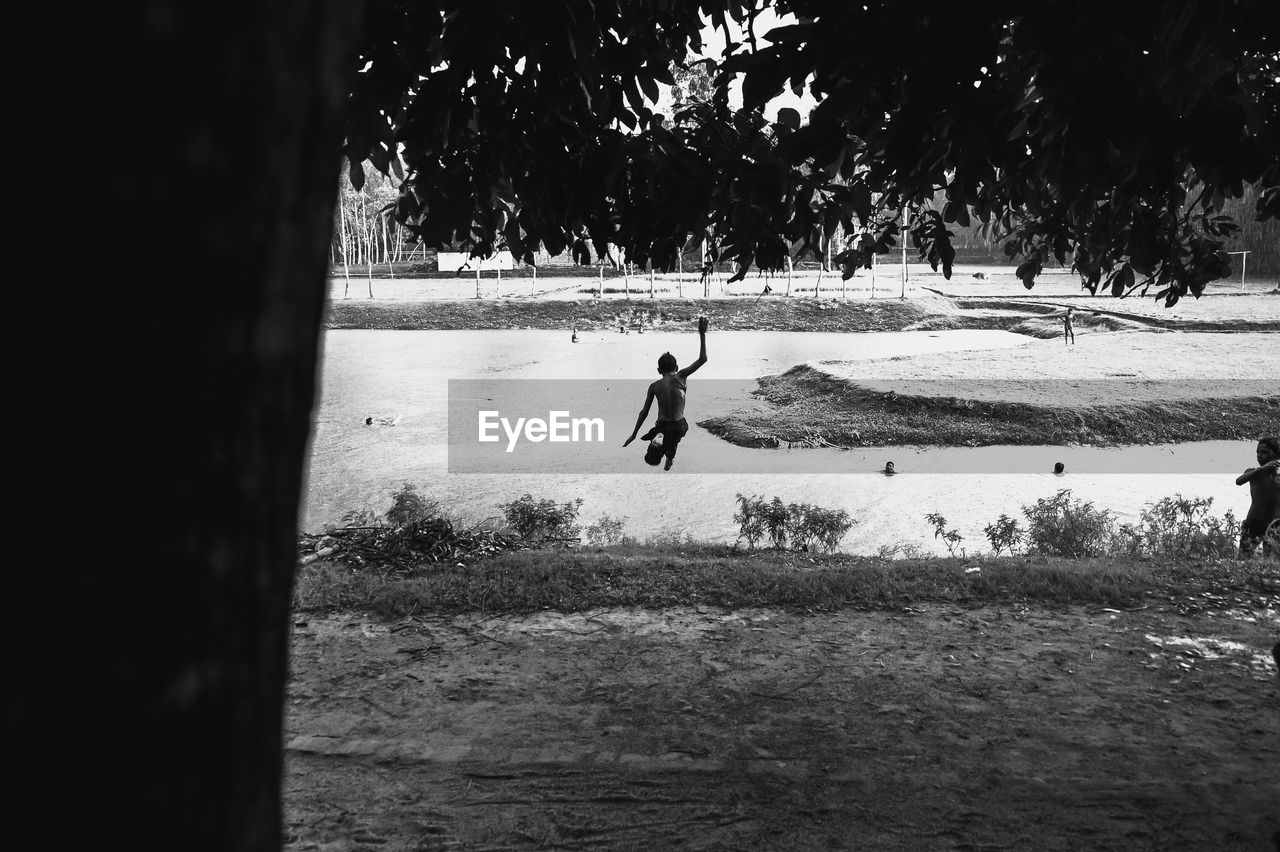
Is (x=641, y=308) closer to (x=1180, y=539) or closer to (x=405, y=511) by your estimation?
(x=405, y=511)

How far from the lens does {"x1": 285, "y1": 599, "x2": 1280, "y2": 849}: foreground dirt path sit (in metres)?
3.56

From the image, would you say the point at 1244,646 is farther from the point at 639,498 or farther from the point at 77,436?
the point at 639,498

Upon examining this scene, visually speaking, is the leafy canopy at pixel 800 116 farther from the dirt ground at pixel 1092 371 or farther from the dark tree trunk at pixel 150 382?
the dirt ground at pixel 1092 371

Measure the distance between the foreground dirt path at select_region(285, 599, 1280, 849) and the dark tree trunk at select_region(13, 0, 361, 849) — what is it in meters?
2.92

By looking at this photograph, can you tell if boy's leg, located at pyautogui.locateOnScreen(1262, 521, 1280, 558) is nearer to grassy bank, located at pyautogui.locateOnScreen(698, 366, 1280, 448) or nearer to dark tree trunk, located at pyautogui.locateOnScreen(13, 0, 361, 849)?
dark tree trunk, located at pyautogui.locateOnScreen(13, 0, 361, 849)

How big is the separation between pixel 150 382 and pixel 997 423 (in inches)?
779

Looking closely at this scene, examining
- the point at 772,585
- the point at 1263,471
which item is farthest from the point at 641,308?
the point at 772,585

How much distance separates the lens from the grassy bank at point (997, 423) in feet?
60.7

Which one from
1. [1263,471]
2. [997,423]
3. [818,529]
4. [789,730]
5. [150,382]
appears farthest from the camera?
[997,423]

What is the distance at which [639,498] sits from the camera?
14.0 meters

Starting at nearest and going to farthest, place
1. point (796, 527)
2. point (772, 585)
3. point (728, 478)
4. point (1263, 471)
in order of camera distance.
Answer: point (772, 585)
point (1263, 471)
point (796, 527)
point (728, 478)

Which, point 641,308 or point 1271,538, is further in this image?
point 641,308

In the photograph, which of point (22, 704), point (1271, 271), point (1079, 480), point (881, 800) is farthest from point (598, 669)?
point (1271, 271)

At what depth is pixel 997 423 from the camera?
19.1 meters
